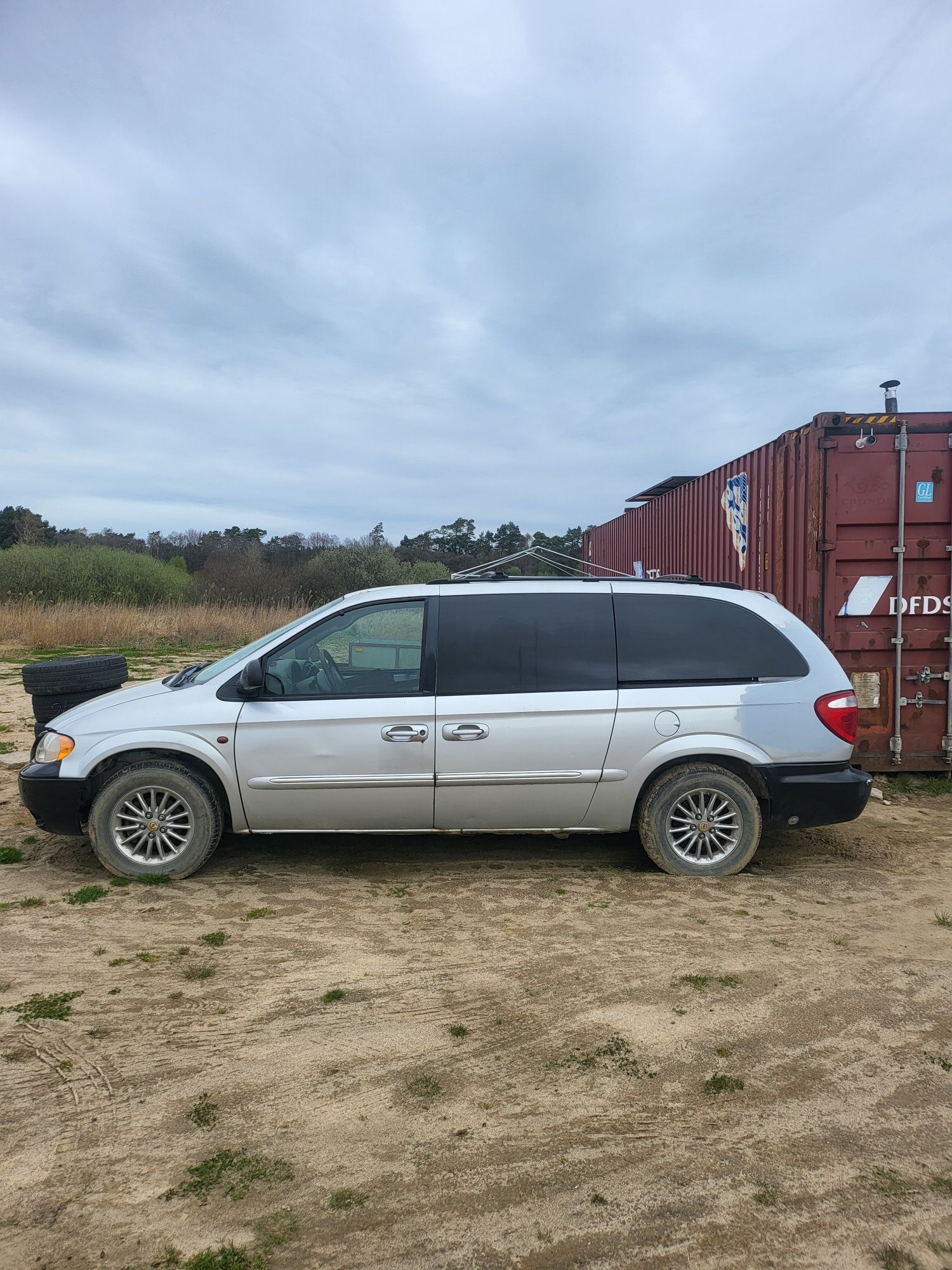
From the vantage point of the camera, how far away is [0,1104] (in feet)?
8.98

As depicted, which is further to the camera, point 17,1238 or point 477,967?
point 477,967

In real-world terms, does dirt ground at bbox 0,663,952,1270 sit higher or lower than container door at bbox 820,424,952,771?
lower

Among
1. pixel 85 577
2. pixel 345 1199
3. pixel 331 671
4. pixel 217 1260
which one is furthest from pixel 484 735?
pixel 85 577

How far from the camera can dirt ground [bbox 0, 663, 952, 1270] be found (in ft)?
7.31

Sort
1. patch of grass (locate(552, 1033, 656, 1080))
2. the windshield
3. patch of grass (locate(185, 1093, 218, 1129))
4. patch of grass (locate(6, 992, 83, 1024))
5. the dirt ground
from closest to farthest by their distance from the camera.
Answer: the dirt ground < patch of grass (locate(185, 1093, 218, 1129)) < patch of grass (locate(552, 1033, 656, 1080)) < patch of grass (locate(6, 992, 83, 1024)) < the windshield

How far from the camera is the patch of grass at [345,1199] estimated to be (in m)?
2.30

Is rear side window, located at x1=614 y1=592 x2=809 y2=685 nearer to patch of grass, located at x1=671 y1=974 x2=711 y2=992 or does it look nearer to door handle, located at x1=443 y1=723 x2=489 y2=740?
door handle, located at x1=443 y1=723 x2=489 y2=740

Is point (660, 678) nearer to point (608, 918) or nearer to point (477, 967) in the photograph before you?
point (608, 918)

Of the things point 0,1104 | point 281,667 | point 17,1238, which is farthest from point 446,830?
point 17,1238

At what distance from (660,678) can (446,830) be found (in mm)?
1584

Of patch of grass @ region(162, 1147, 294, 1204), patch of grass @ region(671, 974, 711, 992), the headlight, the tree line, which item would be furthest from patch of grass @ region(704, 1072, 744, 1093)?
the tree line

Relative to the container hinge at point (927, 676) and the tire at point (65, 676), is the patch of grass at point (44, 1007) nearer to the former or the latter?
the tire at point (65, 676)

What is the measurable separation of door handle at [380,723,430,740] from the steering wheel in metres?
0.38

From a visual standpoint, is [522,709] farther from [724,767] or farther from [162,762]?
[162,762]
